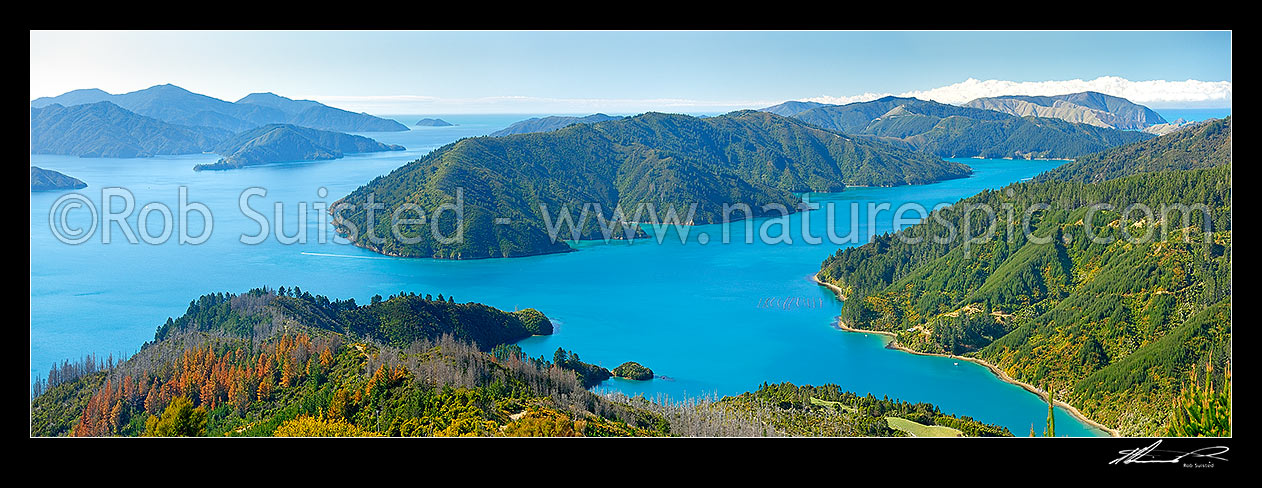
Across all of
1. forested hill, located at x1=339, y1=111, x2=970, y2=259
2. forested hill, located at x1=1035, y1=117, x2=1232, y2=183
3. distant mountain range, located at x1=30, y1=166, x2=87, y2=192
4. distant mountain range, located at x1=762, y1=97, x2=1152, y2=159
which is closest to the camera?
forested hill, located at x1=1035, y1=117, x2=1232, y2=183

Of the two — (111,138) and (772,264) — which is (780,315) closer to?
(772,264)

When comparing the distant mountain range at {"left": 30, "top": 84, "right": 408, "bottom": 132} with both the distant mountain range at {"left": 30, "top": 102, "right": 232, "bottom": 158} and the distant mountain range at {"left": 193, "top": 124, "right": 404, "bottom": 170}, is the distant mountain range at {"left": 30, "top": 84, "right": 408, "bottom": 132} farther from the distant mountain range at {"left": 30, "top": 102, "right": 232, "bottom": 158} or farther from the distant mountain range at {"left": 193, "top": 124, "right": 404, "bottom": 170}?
the distant mountain range at {"left": 193, "top": 124, "right": 404, "bottom": 170}

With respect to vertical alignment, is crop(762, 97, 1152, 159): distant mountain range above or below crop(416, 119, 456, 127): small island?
below

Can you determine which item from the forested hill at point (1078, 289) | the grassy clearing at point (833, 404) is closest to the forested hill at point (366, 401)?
the grassy clearing at point (833, 404)

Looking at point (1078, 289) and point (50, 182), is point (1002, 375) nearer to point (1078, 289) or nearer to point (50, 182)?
point (1078, 289)

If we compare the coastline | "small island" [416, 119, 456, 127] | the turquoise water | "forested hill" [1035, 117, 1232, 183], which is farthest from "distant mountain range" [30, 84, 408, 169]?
"forested hill" [1035, 117, 1232, 183]
